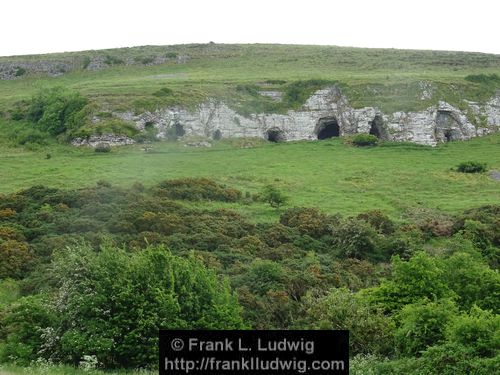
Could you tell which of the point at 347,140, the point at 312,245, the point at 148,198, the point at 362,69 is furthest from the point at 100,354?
the point at 362,69

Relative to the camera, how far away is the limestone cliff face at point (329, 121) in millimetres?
71438

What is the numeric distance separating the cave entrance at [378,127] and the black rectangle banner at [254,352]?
6310 centimetres

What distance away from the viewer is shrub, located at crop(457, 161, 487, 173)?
196ft

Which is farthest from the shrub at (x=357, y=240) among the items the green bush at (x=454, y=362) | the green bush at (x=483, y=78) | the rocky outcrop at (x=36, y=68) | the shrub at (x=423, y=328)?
the rocky outcrop at (x=36, y=68)

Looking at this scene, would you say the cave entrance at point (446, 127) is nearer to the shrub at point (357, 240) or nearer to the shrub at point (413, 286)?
the shrub at point (357, 240)

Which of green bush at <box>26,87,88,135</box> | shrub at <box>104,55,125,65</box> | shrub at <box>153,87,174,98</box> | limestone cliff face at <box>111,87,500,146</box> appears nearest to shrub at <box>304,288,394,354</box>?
limestone cliff face at <box>111,87,500,146</box>

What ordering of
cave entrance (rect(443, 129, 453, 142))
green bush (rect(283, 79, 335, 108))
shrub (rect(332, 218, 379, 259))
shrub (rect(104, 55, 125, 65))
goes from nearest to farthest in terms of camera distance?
1. shrub (rect(332, 218, 379, 259))
2. cave entrance (rect(443, 129, 453, 142))
3. green bush (rect(283, 79, 335, 108))
4. shrub (rect(104, 55, 125, 65))

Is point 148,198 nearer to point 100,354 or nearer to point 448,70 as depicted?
point 100,354

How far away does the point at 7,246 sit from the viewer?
123 ft

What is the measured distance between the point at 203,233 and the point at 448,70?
66.1m

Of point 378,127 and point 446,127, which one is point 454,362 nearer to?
point 378,127

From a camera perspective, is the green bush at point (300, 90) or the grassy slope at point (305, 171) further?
the green bush at point (300, 90)

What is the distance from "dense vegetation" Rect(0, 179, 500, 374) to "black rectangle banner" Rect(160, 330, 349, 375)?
10.8m

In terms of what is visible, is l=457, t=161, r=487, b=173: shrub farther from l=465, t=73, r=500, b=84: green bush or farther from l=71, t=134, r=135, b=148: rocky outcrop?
l=71, t=134, r=135, b=148: rocky outcrop
